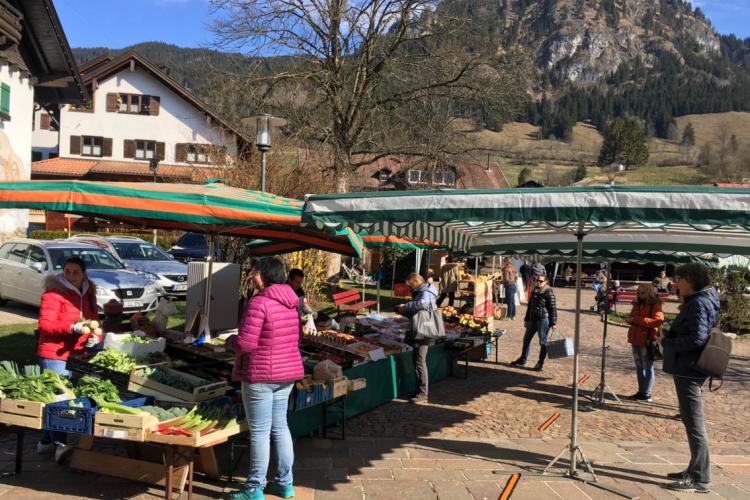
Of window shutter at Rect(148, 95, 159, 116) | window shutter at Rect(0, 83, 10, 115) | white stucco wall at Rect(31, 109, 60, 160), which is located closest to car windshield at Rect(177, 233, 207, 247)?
window shutter at Rect(0, 83, 10, 115)

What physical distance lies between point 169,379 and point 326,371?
1.51 metres

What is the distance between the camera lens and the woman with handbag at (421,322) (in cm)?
787

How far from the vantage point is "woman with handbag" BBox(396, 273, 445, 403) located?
7867 mm

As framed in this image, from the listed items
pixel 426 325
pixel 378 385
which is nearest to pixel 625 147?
pixel 426 325

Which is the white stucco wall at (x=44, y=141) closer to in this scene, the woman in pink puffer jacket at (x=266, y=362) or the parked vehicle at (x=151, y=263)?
the parked vehicle at (x=151, y=263)

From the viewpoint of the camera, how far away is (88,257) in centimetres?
1400

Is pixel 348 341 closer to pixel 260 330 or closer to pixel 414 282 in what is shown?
pixel 414 282

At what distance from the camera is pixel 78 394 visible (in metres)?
5.03

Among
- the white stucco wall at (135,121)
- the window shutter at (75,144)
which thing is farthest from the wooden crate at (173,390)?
the window shutter at (75,144)

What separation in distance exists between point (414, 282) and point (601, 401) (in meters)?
3.17

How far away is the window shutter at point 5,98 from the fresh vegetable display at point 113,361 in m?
14.5

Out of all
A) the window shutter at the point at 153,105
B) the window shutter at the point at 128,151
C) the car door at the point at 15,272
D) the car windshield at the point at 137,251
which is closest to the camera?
the car door at the point at 15,272

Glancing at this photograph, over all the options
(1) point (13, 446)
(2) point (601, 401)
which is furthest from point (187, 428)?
(2) point (601, 401)

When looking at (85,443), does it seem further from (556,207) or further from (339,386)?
(556,207)
